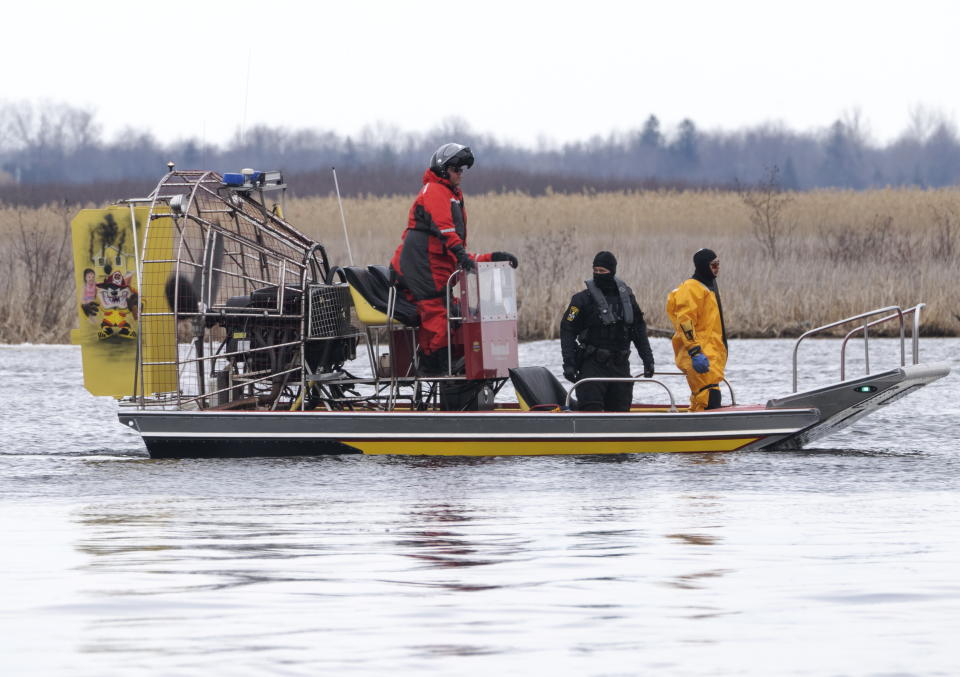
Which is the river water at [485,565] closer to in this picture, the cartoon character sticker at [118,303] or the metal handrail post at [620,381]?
the metal handrail post at [620,381]

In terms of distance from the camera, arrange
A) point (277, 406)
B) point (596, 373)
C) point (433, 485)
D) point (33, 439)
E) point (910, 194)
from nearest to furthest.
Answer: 1. point (433, 485)
2. point (596, 373)
3. point (277, 406)
4. point (33, 439)
5. point (910, 194)

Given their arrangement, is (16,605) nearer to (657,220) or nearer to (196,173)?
(196,173)

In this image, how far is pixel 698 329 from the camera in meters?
12.4

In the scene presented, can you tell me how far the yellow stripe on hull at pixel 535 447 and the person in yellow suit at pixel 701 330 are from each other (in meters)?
0.37

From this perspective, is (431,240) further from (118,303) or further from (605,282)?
(118,303)

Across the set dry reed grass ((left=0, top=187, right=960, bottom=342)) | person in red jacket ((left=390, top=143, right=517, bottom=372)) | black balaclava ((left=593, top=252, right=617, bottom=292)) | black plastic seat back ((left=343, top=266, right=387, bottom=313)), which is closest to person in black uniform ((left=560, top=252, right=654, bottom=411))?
black balaclava ((left=593, top=252, right=617, bottom=292))

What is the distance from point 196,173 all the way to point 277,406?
2.00 metres

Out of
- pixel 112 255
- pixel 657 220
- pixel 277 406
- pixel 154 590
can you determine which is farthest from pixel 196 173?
pixel 657 220

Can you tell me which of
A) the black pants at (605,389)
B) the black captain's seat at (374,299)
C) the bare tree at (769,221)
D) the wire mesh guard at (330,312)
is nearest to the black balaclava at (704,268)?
the black pants at (605,389)

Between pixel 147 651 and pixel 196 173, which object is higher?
pixel 196 173

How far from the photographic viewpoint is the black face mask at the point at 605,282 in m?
12.4

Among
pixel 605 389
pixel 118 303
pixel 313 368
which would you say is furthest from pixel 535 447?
pixel 118 303

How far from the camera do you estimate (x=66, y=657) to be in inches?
226

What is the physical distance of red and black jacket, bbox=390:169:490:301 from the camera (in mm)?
12516
